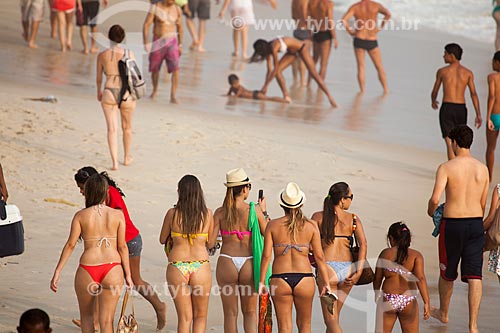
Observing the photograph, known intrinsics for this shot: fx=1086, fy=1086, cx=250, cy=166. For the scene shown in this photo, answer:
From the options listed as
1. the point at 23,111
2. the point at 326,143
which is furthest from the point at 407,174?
the point at 23,111

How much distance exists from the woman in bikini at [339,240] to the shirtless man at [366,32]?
11.4m

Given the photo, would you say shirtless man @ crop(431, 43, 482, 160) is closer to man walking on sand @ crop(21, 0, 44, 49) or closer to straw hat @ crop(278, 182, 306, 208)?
straw hat @ crop(278, 182, 306, 208)

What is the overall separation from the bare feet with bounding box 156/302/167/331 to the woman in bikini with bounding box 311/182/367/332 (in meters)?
1.16

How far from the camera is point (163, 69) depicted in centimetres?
1991

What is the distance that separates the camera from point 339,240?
7406 millimetres

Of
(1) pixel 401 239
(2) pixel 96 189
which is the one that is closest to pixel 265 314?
(1) pixel 401 239

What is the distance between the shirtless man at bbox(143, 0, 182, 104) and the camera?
1633cm

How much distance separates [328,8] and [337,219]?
11.8 metres

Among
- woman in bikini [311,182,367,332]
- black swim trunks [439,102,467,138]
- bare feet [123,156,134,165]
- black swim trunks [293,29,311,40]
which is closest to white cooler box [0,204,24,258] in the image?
woman in bikini [311,182,367,332]

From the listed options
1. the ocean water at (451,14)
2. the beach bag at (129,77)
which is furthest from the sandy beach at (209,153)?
the ocean water at (451,14)

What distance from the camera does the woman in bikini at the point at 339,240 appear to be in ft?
24.2

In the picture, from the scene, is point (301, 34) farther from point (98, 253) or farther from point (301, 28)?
point (98, 253)

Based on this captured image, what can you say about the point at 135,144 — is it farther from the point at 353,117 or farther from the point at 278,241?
the point at 278,241

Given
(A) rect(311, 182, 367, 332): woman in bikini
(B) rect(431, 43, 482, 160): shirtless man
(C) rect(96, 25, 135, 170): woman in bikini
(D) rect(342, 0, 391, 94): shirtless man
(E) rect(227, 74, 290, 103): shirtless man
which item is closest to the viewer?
(A) rect(311, 182, 367, 332): woman in bikini
